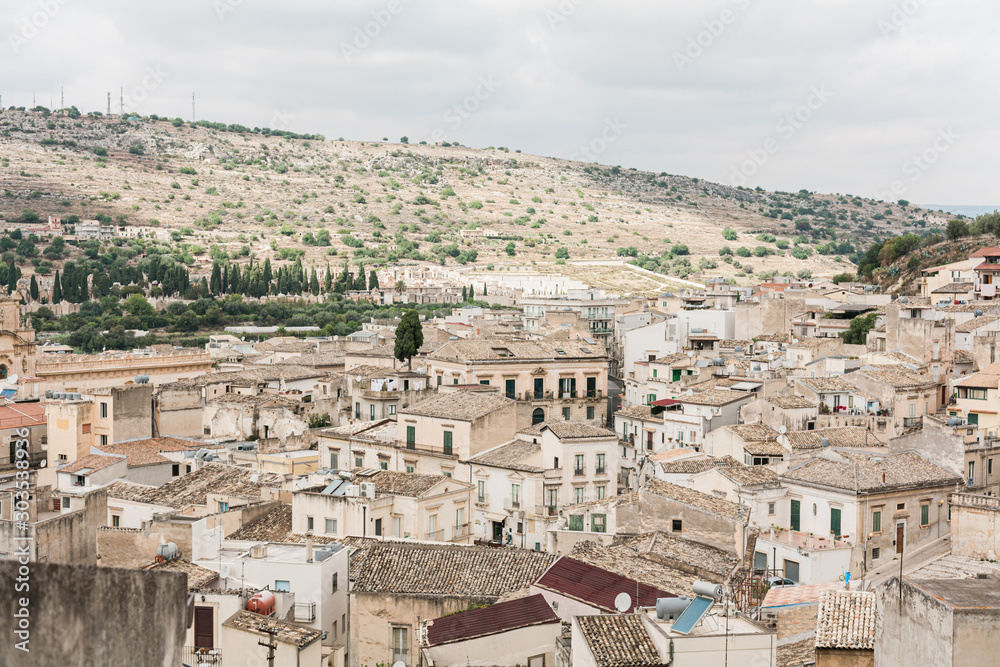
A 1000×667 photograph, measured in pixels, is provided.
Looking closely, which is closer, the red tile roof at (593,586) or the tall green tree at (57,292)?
the red tile roof at (593,586)

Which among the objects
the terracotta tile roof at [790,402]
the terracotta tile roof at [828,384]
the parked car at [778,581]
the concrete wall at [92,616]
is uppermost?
the concrete wall at [92,616]

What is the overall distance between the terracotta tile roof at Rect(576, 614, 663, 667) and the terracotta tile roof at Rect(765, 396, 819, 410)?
20814mm

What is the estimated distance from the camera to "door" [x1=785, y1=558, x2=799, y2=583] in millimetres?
21016

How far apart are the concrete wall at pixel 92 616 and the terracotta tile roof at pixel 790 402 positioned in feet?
94.9

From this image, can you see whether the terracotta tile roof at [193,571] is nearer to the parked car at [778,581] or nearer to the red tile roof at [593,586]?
the red tile roof at [593,586]

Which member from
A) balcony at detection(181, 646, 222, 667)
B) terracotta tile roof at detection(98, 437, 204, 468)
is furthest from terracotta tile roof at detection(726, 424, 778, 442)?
balcony at detection(181, 646, 222, 667)

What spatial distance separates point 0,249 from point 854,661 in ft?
425

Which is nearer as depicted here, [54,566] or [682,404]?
[54,566]

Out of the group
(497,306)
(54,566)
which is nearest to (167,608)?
(54,566)

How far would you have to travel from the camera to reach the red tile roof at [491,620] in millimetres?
13117

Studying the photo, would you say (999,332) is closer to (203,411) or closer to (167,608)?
(203,411)

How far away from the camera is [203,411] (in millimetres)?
34656

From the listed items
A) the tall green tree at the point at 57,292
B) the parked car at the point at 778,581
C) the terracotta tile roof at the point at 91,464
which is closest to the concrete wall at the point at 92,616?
the parked car at the point at 778,581

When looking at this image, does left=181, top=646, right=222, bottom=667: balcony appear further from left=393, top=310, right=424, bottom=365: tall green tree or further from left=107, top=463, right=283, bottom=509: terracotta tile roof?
left=393, top=310, right=424, bottom=365: tall green tree
